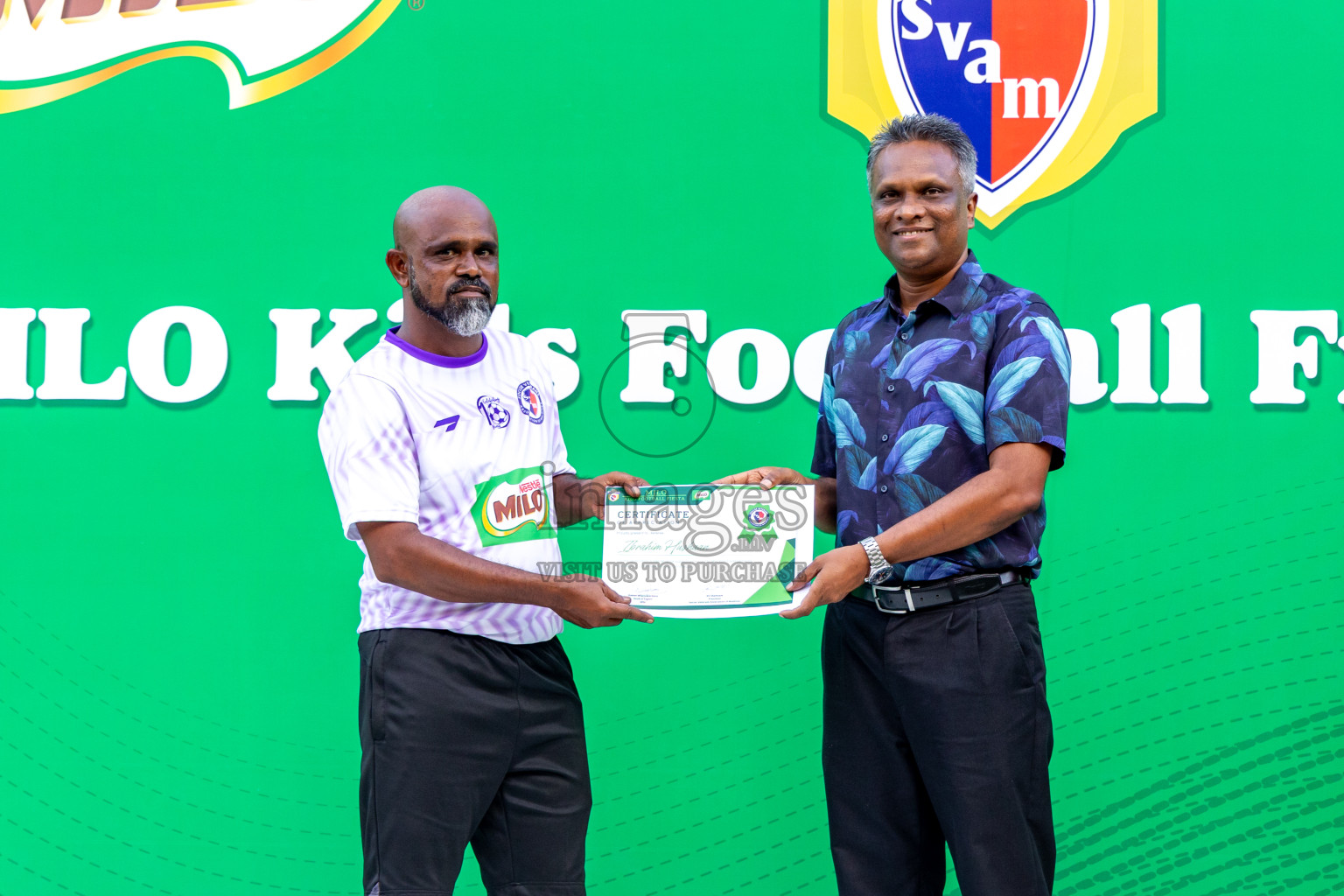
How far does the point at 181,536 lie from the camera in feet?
9.89

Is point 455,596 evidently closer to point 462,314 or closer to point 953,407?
point 462,314

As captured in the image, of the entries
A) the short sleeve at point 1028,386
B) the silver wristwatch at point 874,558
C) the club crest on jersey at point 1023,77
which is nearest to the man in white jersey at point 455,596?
the silver wristwatch at point 874,558

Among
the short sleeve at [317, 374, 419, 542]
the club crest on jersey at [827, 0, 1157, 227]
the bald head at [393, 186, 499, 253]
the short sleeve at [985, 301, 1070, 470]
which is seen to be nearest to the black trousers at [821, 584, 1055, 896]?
the short sleeve at [985, 301, 1070, 470]

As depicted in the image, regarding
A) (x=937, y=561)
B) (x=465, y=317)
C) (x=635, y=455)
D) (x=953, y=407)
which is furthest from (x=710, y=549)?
(x=635, y=455)

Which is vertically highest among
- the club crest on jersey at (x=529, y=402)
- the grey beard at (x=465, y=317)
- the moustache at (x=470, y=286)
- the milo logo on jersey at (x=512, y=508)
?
the moustache at (x=470, y=286)

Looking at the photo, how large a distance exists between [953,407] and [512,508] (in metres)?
0.90

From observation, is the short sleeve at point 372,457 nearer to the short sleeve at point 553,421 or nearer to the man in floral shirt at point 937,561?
the short sleeve at point 553,421

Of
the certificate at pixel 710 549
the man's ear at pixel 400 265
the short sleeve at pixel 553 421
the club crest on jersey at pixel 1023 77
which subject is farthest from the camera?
the club crest on jersey at pixel 1023 77

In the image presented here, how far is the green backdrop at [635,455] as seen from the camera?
2.92 metres

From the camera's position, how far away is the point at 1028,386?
2.00m

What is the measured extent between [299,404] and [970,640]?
1976 mm

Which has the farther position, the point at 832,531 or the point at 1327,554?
the point at 1327,554

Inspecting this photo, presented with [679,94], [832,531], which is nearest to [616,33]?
[679,94]

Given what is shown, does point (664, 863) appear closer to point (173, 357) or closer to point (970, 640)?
point (970, 640)
